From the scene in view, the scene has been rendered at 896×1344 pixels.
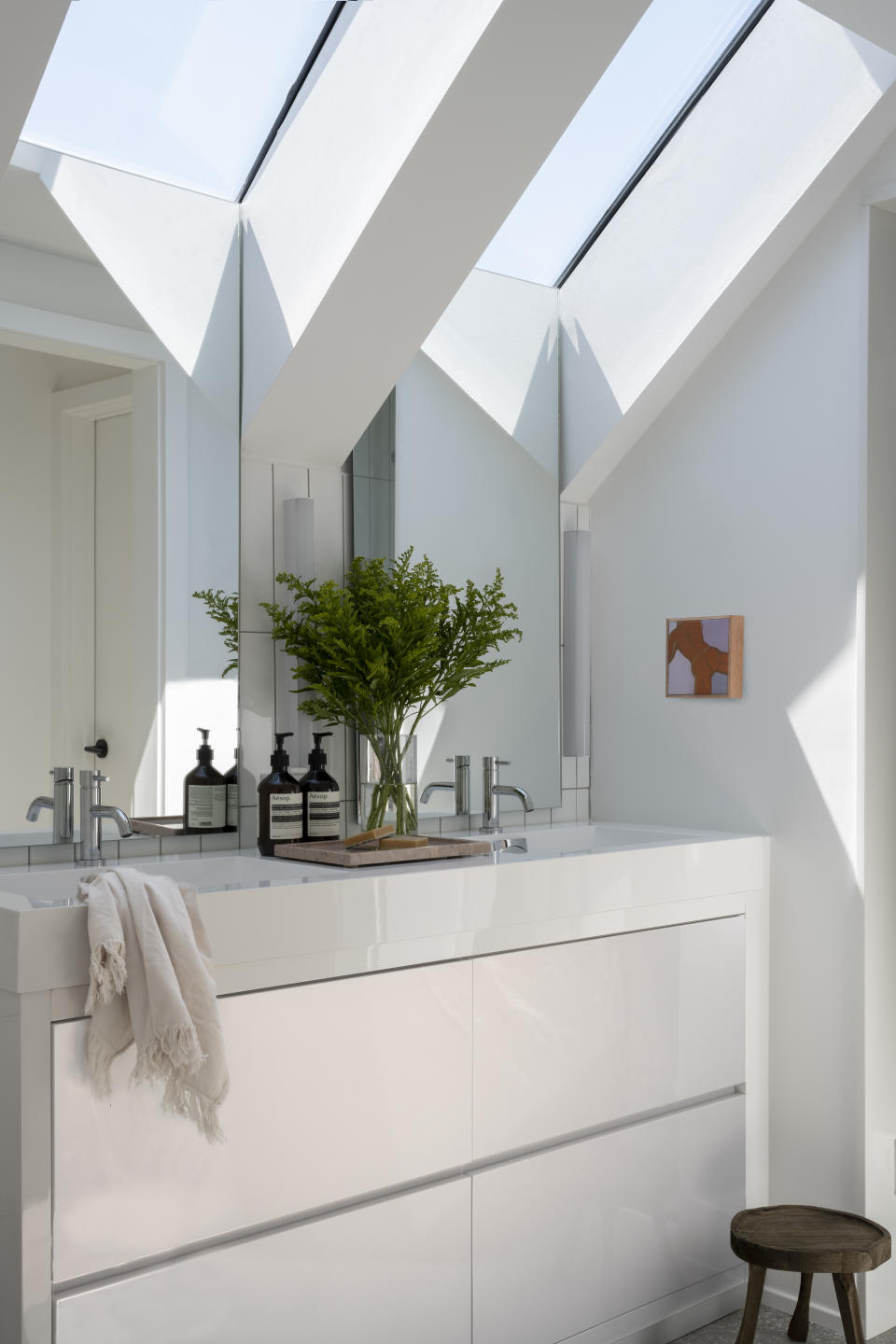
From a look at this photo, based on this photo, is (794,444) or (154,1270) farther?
(794,444)

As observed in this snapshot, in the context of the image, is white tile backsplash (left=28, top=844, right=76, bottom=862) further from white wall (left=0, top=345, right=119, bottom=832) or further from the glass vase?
the glass vase

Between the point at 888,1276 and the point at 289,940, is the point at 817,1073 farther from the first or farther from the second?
the point at 289,940

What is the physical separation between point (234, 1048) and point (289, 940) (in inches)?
7.2

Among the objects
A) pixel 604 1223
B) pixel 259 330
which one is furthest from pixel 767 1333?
pixel 259 330

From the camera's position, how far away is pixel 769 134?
2760 millimetres

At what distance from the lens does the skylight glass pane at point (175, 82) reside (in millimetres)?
2264

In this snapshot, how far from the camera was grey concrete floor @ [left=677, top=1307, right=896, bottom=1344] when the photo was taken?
260 centimetres

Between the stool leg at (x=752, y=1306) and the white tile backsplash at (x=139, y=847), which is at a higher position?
the white tile backsplash at (x=139, y=847)

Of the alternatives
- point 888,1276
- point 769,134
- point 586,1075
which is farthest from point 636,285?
point 888,1276

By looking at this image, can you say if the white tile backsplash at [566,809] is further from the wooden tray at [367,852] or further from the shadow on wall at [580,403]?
the shadow on wall at [580,403]

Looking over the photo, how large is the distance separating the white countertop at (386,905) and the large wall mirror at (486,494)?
1.17 ft

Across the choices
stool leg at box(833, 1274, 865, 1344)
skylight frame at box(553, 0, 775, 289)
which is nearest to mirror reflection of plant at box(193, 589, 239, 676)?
skylight frame at box(553, 0, 775, 289)

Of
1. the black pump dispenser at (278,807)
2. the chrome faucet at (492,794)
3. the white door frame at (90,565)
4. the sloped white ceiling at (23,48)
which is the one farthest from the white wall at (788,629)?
the sloped white ceiling at (23,48)

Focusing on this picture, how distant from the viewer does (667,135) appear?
2.95m
